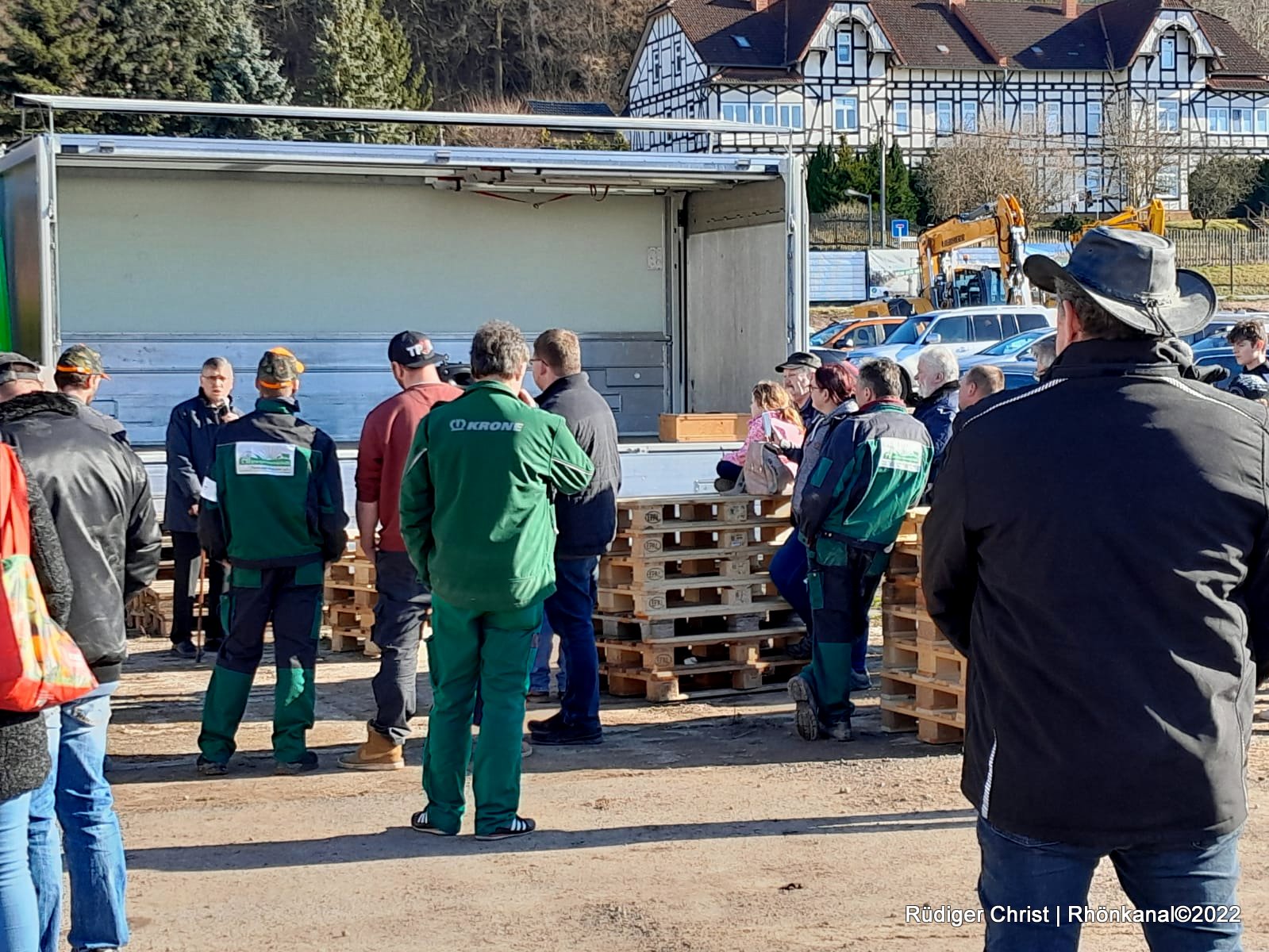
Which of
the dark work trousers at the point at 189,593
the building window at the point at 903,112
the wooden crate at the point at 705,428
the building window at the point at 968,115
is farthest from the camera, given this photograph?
the building window at the point at 968,115

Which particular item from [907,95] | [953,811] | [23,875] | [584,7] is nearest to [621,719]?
[953,811]

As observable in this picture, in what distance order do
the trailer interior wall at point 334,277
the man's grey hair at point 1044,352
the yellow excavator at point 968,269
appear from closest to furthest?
the man's grey hair at point 1044,352 < the trailer interior wall at point 334,277 < the yellow excavator at point 968,269

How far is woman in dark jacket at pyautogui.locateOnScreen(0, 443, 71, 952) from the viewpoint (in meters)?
3.59

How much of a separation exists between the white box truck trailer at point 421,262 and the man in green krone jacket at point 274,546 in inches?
170

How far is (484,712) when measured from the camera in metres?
6.03

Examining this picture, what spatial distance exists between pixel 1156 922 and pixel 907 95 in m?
66.8

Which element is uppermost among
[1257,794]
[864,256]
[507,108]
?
[507,108]

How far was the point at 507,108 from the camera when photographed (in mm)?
68125

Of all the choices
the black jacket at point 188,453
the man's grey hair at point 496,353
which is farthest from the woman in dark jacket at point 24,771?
the black jacket at point 188,453

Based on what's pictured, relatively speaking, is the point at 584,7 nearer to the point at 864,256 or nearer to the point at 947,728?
the point at 864,256

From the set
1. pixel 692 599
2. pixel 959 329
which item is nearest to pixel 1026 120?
pixel 959 329

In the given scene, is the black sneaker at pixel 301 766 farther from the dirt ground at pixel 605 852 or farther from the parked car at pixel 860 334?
the parked car at pixel 860 334

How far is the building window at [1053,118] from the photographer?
66875 mm

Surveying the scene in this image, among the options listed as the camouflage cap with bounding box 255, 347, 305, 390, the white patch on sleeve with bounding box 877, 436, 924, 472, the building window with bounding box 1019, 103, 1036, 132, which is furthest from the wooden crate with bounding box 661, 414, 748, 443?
the building window with bounding box 1019, 103, 1036, 132
